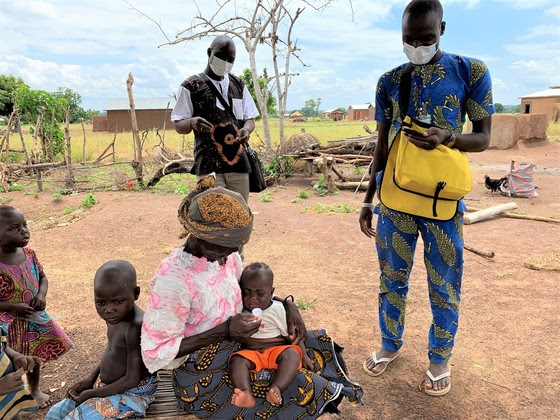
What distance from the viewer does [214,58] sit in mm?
3412

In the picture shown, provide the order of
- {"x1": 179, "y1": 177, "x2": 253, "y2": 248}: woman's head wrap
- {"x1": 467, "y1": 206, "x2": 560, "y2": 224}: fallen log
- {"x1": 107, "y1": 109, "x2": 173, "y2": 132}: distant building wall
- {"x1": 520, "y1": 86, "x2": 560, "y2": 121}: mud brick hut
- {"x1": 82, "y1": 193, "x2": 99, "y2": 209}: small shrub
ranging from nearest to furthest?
{"x1": 179, "y1": 177, "x2": 253, "y2": 248}: woman's head wrap, {"x1": 467, "y1": 206, "x2": 560, "y2": 224}: fallen log, {"x1": 82, "y1": 193, "x2": 99, "y2": 209}: small shrub, {"x1": 520, "y1": 86, "x2": 560, "y2": 121}: mud brick hut, {"x1": 107, "y1": 109, "x2": 173, "y2": 132}: distant building wall

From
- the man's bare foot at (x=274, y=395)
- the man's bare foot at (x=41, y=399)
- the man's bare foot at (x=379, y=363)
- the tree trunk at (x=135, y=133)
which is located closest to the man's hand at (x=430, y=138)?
the man's bare foot at (x=274, y=395)

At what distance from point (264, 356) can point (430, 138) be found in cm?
126

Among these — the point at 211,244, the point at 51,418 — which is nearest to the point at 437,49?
the point at 211,244

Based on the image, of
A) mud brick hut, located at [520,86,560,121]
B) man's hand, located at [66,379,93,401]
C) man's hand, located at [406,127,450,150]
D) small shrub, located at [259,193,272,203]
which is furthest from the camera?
mud brick hut, located at [520,86,560,121]

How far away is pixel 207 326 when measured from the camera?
6.03ft

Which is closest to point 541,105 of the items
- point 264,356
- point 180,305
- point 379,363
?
point 379,363

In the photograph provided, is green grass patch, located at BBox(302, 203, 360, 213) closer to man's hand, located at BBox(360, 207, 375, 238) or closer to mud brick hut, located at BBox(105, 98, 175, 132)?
man's hand, located at BBox(360, 207, 375, 238)

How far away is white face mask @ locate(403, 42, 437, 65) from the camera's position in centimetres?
215

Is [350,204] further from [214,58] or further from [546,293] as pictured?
[214,58]

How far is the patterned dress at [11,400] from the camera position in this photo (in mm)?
2057

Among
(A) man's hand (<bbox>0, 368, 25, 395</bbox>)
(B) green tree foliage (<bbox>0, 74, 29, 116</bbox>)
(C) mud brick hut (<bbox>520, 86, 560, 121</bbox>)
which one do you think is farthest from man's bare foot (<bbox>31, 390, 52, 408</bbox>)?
(B) green tree foliage (<bbox>0, 74, 29, 116</bbox>)

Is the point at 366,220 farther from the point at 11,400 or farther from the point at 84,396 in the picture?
the point at 11,400

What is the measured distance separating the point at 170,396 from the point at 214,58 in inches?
98.2
